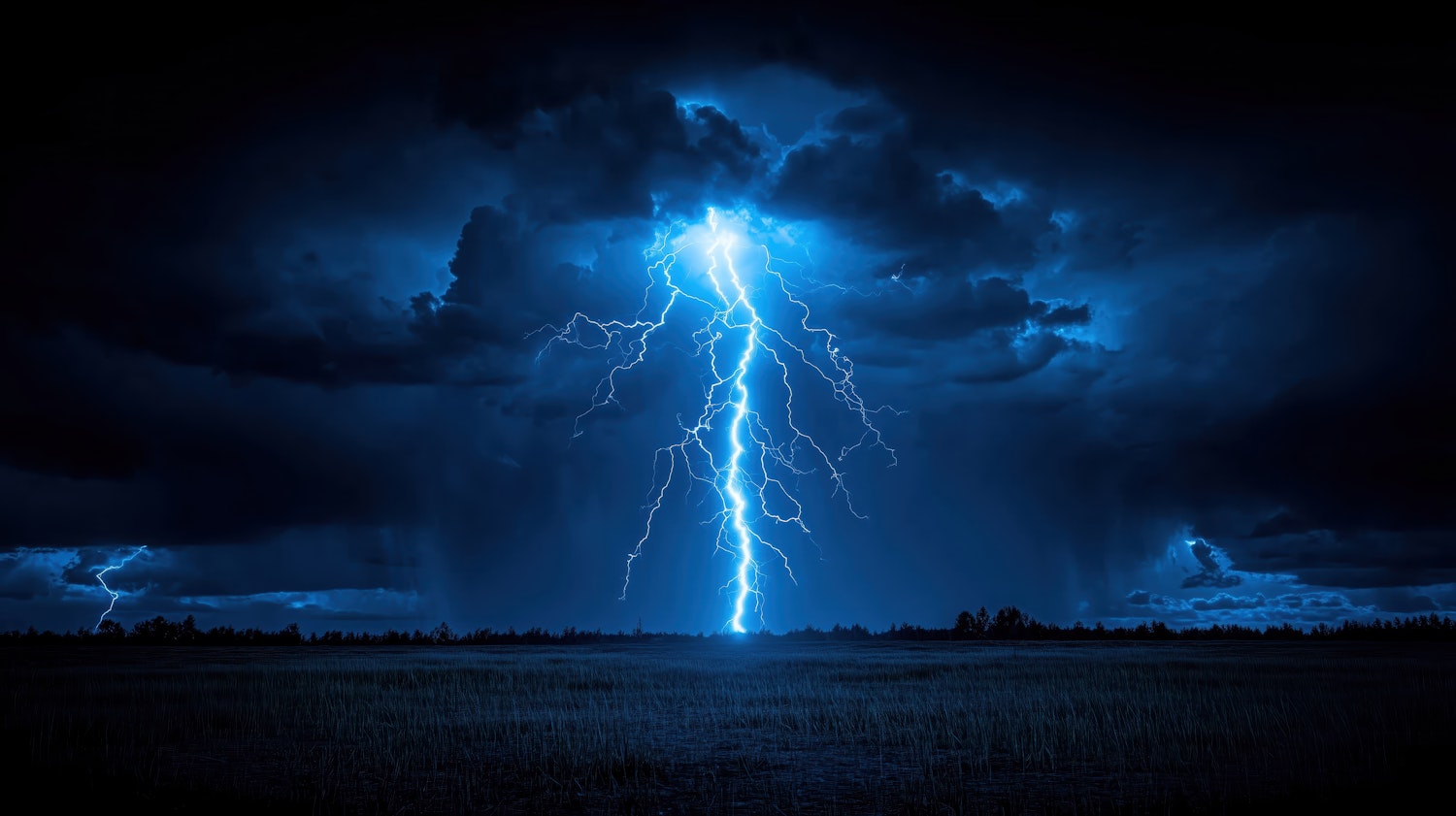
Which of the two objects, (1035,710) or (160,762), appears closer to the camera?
(160,762)

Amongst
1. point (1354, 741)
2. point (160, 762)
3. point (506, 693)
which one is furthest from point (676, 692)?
point (1354, 741)

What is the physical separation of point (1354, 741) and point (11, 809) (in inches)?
760

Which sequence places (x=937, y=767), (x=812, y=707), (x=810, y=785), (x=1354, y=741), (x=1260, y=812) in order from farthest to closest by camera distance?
(x=812, y=707) < (x=1354, y=741) < (x=937, y=767) < (x=810, y=785) < (x=1260, y=812)

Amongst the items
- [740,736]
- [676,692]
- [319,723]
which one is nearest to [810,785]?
[740,736]

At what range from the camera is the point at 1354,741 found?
14.8m

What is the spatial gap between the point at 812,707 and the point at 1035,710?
16.0ft

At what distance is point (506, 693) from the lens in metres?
25.5

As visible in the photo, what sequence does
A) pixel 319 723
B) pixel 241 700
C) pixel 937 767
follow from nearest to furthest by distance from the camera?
pixel 937 767
pixel 319 723
pixel 241 700

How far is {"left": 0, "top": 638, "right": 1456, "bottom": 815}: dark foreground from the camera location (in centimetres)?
1116

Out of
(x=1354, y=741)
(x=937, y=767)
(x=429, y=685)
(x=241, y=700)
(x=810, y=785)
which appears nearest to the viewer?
(x=810, y=785)

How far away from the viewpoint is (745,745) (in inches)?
606

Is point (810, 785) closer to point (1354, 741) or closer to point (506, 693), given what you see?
point (1354, 741)

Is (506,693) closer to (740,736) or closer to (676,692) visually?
(676,692)

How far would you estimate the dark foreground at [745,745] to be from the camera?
11156 mm
